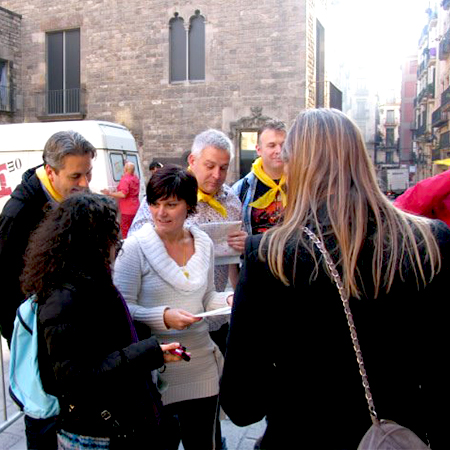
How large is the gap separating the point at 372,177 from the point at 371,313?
37 cm

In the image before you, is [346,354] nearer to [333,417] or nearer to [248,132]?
[333,417]

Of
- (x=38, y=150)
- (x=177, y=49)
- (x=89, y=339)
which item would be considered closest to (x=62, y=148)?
(x=89, y=339)

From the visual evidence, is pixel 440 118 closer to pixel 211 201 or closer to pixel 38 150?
pixel 38 150

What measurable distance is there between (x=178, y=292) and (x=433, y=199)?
1.70 m

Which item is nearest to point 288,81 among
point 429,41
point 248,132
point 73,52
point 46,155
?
point 248,132

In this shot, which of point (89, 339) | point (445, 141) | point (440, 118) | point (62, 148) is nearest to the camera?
point (89, 339)

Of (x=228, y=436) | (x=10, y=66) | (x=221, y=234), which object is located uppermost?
(x=10, y=66)

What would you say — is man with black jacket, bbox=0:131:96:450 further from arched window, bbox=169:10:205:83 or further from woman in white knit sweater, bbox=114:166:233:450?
arched window, bbox=169:10:205:83

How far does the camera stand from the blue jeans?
2203mm

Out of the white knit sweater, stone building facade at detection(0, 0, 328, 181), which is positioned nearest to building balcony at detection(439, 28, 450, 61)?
stone building facade at detection(0, 0, 328, 181)

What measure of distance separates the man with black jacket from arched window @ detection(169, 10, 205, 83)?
47.3ft

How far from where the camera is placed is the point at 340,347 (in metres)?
1.29

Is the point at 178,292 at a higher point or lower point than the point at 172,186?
lower

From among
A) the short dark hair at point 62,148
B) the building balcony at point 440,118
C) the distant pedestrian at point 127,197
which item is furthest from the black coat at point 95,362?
the building balcony at point 440,118
